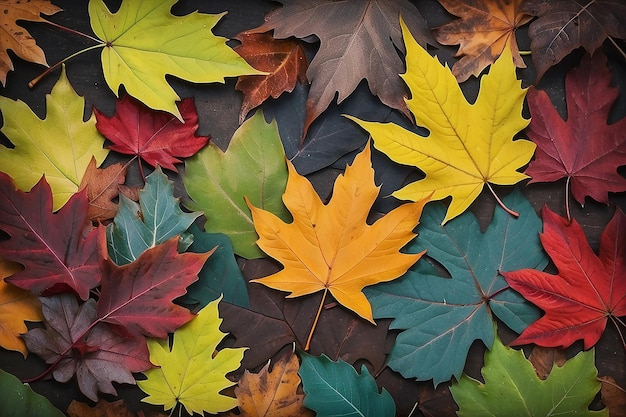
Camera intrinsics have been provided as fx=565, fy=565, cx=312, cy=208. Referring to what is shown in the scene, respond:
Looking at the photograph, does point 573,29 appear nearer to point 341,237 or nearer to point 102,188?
point 341,237

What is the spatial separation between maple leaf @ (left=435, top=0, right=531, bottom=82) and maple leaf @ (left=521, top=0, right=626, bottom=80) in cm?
3

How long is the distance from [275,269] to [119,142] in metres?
0.26

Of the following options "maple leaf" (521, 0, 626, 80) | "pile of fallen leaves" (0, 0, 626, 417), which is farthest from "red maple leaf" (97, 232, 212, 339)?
"maple leaf" (521, 0, 626, 80)

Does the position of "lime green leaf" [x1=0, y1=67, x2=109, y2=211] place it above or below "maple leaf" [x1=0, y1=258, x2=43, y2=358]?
above

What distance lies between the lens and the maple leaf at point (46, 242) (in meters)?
0.68

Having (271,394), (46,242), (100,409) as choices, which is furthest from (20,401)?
(271,394)

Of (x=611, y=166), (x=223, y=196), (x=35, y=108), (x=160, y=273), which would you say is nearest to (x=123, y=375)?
(x=160, y=273)

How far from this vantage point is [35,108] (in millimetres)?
743

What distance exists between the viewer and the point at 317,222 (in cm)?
70

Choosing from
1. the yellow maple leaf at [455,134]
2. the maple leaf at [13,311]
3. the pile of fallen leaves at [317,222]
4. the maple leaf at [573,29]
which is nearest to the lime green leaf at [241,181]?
the pile of fallen leaves at [317,222]

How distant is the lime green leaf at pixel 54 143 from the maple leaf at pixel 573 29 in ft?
1.88

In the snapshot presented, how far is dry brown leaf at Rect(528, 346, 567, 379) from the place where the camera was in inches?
28.3

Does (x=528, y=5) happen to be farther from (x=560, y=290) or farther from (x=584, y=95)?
(x=560, y=290)

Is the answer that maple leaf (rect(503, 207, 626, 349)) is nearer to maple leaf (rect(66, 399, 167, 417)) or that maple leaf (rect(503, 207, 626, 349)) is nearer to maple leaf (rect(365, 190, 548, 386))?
maple leaf (rect(365, 190, 548, 386))
